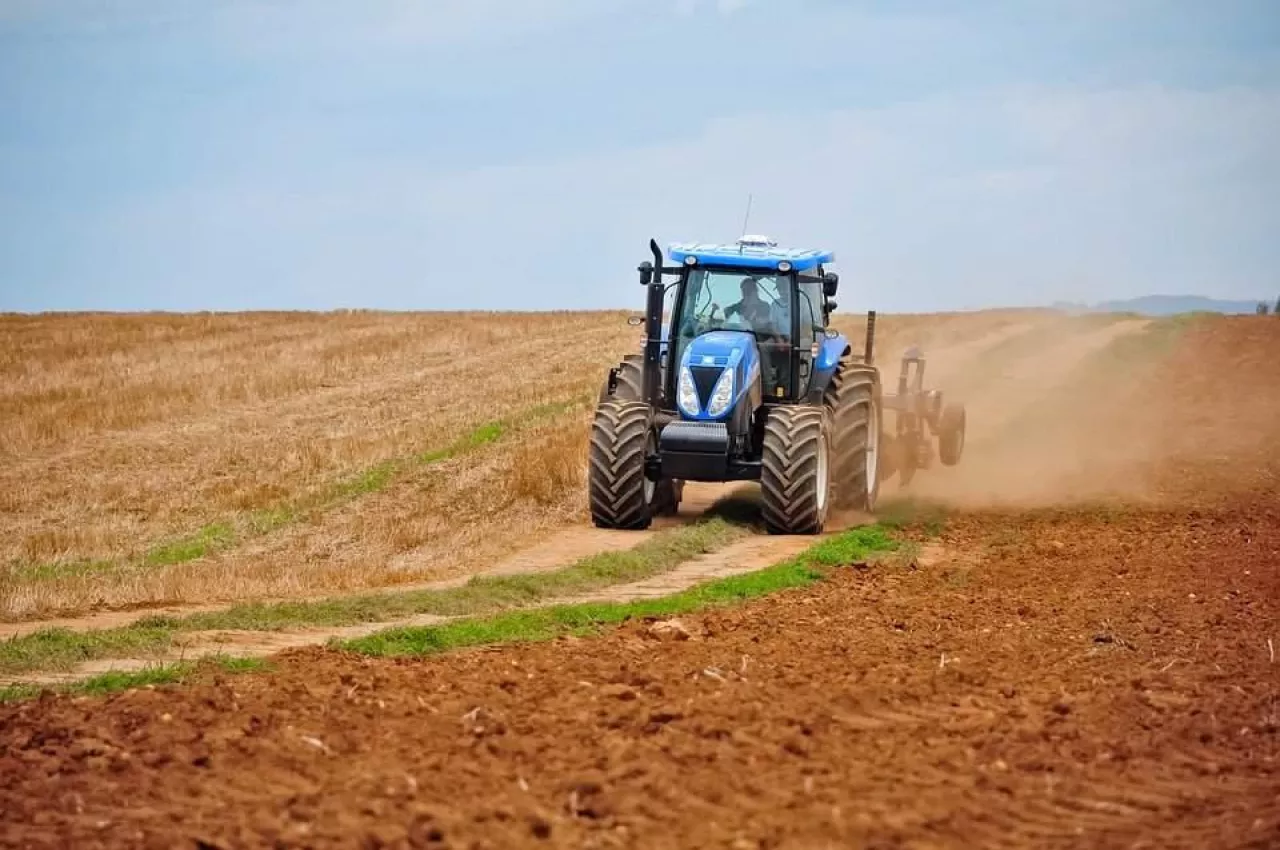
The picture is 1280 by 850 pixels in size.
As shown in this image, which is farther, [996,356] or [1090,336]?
[1090,336]

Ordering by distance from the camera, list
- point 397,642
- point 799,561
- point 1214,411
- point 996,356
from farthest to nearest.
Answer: point 996,356 < point 1214,411 < point 799,561 < point 397,642

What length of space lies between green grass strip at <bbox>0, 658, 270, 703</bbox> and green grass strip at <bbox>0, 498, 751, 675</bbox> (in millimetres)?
882

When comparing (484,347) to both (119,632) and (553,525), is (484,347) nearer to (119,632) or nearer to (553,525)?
(553,525)

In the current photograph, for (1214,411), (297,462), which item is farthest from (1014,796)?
(1214,411)

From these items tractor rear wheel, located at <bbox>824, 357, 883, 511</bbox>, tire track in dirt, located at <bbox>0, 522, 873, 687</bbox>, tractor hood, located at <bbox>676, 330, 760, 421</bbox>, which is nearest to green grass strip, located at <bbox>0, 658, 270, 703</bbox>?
tire track in dirt, located at <bbox>0, 522, 873, 687</bbox>

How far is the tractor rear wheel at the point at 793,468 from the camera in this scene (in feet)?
55.5

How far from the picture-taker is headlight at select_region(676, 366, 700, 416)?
56.3 ft

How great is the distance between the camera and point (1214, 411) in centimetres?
3022

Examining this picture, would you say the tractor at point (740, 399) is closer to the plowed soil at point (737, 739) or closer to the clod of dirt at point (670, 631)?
the plowed soil at point (737, 739)

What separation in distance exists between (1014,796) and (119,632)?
22.4 ft

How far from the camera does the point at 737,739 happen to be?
7637mm

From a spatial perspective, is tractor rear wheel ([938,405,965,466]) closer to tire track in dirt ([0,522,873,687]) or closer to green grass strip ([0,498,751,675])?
tire track in dirt ([0,522,873,687])

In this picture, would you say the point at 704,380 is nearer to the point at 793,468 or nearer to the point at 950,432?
the point at 793,468

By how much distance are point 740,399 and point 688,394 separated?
0.51 meters
